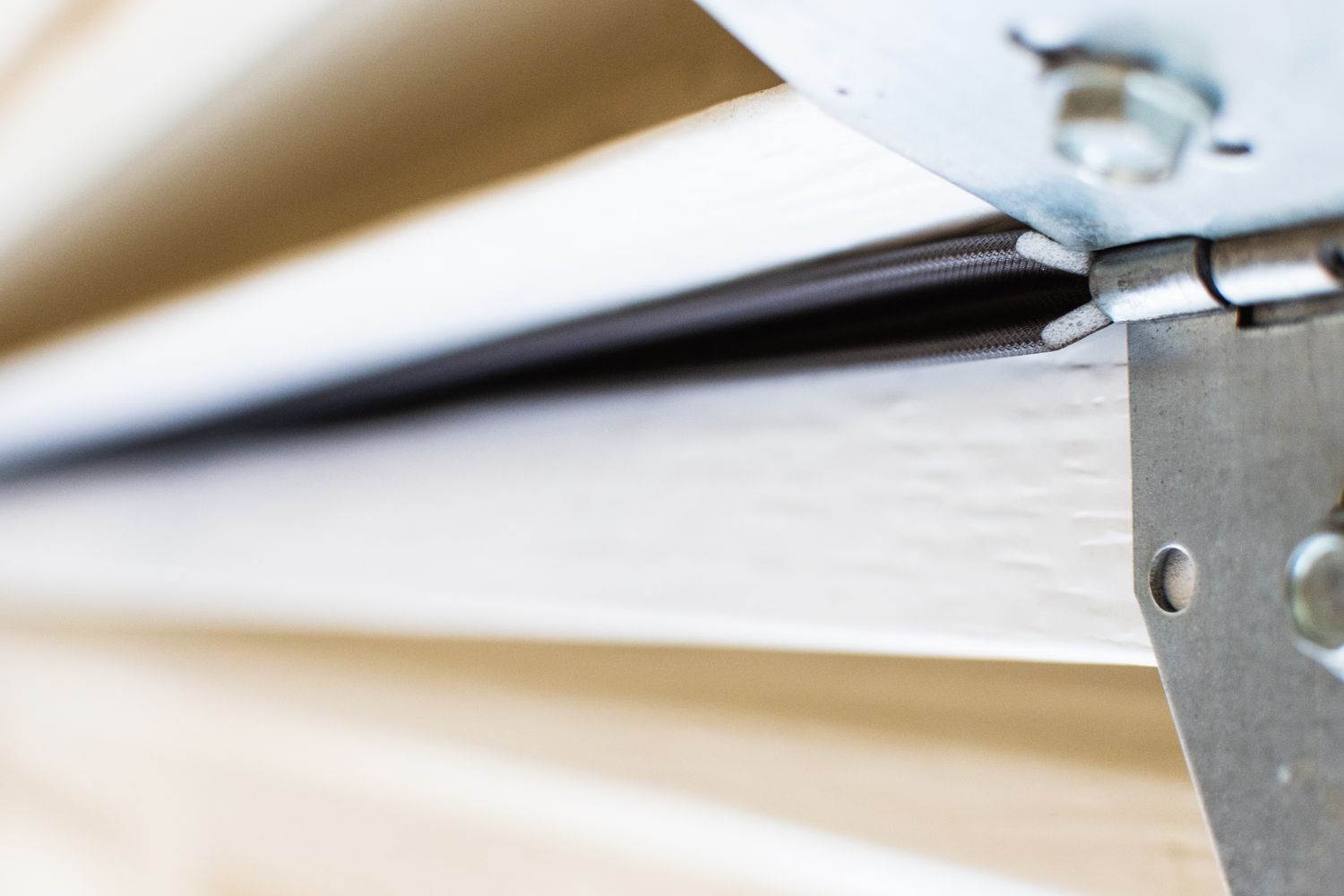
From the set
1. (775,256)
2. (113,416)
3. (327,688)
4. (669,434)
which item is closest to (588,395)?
(669,434)

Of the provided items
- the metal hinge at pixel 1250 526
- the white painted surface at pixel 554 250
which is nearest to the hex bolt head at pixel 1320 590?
the metal hinge at pixel 1250 526

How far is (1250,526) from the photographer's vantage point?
19 cm

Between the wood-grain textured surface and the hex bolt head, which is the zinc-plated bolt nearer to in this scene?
the hex bolt head

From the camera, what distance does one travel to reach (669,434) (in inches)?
17.5

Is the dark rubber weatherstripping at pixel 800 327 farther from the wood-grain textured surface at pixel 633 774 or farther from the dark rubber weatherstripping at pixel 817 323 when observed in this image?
the wood-grain textured surface at pixel 633 774

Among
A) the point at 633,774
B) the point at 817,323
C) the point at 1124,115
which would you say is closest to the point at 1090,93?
the point at 1124,115

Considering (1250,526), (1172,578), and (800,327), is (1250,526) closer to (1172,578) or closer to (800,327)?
(1172,578)

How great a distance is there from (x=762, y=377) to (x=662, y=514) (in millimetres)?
83

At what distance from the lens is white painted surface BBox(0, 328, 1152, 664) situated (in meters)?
0.29

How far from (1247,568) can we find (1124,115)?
0.30 ft

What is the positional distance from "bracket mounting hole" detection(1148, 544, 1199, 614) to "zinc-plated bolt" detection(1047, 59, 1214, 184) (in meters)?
0.08

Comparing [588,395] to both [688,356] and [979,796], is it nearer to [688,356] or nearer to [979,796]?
[688,356]

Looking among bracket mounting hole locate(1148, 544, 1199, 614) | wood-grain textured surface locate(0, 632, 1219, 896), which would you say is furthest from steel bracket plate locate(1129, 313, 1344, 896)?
wood-grain textured surface locate(0, 632, 1219, 896)

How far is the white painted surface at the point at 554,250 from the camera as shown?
27 centimetres
